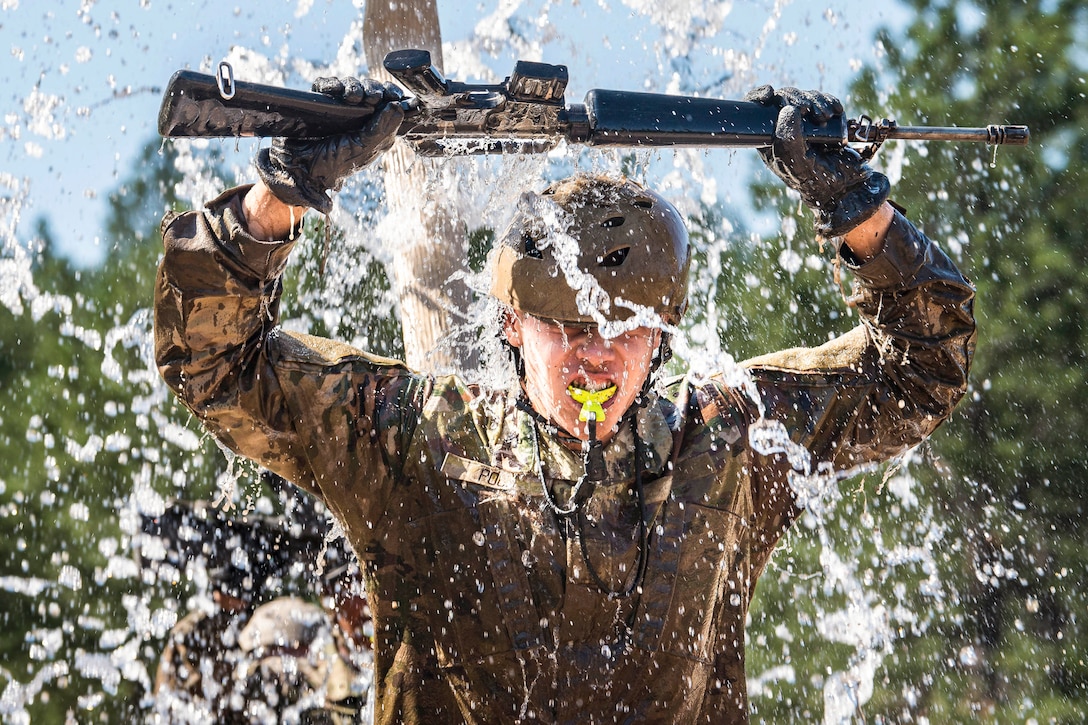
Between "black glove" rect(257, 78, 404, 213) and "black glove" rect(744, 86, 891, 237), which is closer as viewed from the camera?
"black glove" rect(257, 78, 404, 213)

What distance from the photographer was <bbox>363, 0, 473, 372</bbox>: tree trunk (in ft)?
16.7

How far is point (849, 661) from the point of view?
28.3 feet

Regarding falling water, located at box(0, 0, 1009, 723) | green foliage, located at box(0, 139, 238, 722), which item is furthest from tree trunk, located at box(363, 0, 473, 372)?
green foliage, located at box(0, 139, 238, 722)

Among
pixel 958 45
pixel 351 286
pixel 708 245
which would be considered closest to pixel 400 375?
pixel 351 286

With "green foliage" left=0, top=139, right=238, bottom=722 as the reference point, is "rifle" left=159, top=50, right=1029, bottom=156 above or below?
below

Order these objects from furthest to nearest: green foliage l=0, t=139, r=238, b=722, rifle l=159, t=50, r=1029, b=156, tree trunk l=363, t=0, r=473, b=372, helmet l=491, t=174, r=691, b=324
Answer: green foliage l=0, t=139, r=238, b=722 → tree trunk l=363, t=0, r=473, b=372 → helmet l=491, t=174, r=691, b=324 → rifle l=159, t=50, r=1029, b=156

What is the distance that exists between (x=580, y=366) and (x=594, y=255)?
0.31 metres

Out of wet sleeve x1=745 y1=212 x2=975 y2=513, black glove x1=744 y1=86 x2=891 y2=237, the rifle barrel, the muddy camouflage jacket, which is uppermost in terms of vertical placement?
the rifle barrel

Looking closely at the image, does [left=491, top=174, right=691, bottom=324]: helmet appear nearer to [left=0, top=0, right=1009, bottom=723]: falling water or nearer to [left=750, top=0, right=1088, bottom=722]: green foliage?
[left=0, top=0, right=1009, bottom=723]: falling water

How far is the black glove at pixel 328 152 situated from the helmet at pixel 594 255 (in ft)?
2.02

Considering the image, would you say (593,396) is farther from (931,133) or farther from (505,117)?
(931,133)

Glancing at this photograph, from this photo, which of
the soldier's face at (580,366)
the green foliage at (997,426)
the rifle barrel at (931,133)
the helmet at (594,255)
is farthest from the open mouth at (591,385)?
the green foliage at (997,426)

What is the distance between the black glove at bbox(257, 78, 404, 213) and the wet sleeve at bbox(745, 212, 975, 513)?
1.34 m

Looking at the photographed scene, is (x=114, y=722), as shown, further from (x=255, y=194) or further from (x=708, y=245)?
(x=255, y=194)
